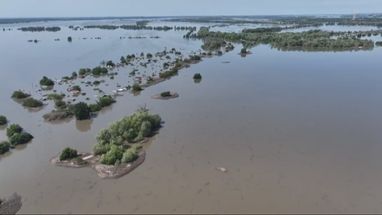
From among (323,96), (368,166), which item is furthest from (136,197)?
(323,96)

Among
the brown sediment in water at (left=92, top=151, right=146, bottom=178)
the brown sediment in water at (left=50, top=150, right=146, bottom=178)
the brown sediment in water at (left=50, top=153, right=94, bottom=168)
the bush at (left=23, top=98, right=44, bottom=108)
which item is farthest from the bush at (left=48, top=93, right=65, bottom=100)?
the brown sediment in water at (left=92, top=151, right=146, bottom=178)

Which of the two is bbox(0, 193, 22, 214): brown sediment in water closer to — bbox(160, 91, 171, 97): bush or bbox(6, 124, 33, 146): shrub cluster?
bbox(6, 124, 33, 146): shrub cluster

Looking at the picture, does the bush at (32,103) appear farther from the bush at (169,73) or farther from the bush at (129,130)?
the bush at (169,73)

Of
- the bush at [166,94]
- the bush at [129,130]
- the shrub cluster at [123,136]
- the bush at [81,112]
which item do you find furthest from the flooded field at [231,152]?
the bush at [166,94]

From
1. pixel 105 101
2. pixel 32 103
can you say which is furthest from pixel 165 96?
pixel 32 103

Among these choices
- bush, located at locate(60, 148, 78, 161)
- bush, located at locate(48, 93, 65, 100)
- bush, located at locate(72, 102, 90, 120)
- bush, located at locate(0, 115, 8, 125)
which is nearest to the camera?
bush, located at locate(60, 148, 78, 161)

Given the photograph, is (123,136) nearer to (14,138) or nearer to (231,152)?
(231,152)
